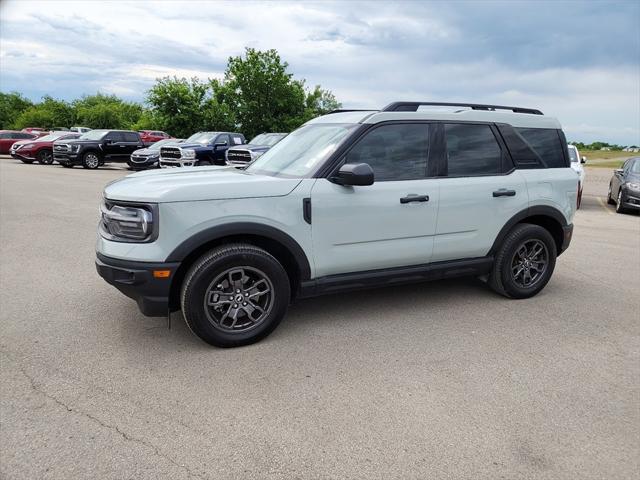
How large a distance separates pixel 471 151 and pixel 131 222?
309 cm

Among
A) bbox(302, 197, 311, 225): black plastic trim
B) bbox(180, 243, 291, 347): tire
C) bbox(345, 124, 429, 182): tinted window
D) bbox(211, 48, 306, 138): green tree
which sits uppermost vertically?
bbox(211, 48, 306, 138): green tree

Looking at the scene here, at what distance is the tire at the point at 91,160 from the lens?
22688 mm

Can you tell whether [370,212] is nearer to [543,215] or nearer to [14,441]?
[543,215]

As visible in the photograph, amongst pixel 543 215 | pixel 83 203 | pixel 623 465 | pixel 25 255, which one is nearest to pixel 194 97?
pixel 83 203

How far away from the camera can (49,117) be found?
59812 millimetres

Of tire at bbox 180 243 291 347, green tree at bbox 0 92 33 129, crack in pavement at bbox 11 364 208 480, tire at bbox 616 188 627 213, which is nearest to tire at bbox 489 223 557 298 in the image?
tire at bbox 180 243 291 347

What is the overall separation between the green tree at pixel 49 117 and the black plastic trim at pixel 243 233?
65.6 m

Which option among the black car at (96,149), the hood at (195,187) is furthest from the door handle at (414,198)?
the black car at (96,149)

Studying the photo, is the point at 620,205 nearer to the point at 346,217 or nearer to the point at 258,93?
the point at 346,217

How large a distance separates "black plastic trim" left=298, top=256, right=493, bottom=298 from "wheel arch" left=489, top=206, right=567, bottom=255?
0.84ft

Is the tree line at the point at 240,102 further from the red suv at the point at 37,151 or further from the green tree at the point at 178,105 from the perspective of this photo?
the red suv at the point at 37,151

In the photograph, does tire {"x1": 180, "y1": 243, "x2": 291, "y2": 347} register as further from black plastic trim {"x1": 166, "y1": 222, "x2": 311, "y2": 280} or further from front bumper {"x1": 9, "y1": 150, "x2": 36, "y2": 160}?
front bumper {"x1": 9, "y1": 150, "x2": 36, "y2": 160}

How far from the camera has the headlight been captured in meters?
3.51

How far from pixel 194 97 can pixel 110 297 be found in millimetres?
35472
